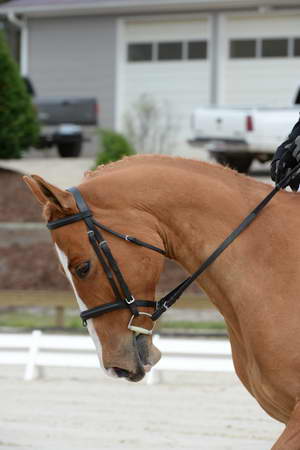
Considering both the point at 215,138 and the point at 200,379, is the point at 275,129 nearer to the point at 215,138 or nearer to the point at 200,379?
the point at 215,138

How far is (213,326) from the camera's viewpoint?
539 inches

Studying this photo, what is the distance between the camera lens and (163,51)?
87.1 ft

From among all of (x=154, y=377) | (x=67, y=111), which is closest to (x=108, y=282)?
(x=154, y=377)

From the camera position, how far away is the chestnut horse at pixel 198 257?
387 centimetres

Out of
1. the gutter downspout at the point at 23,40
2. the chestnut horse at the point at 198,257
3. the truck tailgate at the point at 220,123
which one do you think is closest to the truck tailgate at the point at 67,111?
the gutter downspout at the point at 23,40

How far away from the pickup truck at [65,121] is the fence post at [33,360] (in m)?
12.9

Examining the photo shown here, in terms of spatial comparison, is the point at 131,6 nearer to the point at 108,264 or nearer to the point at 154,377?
the point at 154,377

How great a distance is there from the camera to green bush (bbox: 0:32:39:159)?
709 inches

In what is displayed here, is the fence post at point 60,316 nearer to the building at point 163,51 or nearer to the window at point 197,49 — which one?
the building at point 163,51

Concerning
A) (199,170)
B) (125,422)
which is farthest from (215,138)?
(199,170)

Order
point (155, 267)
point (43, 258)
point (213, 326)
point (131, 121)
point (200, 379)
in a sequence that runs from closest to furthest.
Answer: point (155, 267)
point (200, 379)
point (213, 326)
point (43, 258)
point (131, 121)

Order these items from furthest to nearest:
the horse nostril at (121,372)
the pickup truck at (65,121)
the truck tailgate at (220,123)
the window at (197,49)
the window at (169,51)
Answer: the window at (169,51), the window at (197,49), the pickup truck at (65,121), the truck tailgate at (220,123), the horse nostril at (121,372)

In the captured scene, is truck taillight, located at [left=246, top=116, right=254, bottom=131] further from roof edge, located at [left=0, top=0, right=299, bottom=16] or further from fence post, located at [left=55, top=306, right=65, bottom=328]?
fence post, located at [left=55, top=306, right=65, bottom=328]

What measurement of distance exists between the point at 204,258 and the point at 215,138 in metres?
15.4
